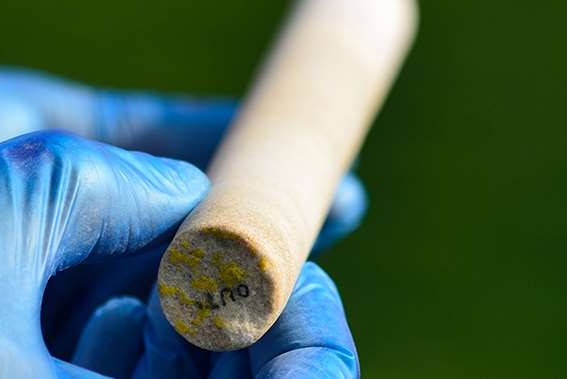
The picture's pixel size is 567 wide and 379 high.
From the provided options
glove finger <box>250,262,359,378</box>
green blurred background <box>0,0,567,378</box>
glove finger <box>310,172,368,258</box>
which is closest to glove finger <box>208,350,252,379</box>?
glove finger <box>250,262,359,378</box>

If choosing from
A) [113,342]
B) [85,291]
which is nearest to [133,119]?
[85,291]

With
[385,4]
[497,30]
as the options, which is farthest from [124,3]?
[385,4]

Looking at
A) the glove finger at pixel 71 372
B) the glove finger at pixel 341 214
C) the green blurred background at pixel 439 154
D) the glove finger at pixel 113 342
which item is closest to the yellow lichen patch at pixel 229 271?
the glove finger at pixel 71 372

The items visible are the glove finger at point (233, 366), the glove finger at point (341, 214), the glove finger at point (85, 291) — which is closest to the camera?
the glove finger at point (233, 366)

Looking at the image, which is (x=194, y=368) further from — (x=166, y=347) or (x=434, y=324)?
(x=434, y=324)

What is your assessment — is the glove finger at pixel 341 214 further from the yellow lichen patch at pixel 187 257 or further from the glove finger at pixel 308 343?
the yellow lichen patch at pixel 187 257

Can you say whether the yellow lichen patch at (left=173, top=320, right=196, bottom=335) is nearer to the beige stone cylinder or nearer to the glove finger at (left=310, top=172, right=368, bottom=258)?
the beige stone cylinder
